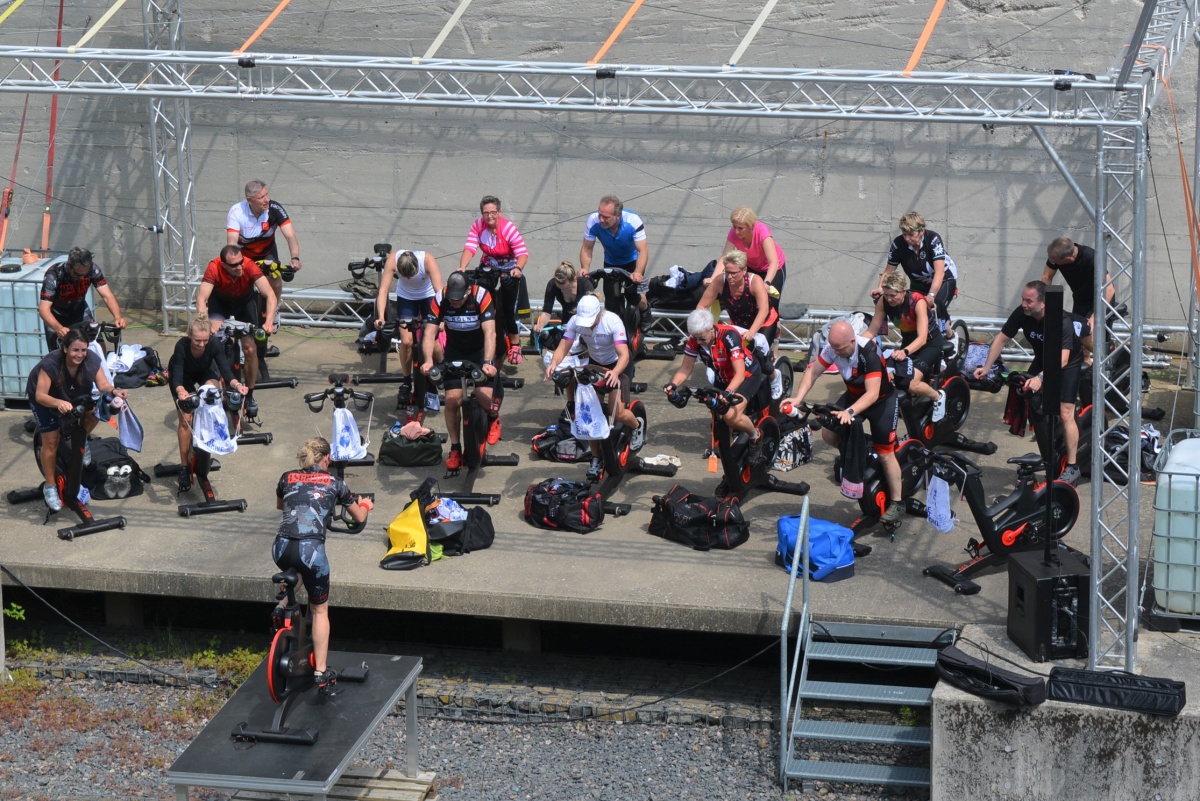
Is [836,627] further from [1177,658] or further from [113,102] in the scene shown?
[113,102]

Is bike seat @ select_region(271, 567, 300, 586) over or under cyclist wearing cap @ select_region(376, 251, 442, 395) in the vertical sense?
under

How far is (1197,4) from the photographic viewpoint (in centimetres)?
980

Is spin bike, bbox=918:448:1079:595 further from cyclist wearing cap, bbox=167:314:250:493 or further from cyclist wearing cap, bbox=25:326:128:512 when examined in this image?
cyclist wearing cap, bbox=25:326:128:512

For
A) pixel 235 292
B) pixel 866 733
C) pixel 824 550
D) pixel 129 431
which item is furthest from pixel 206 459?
pixel 866 733

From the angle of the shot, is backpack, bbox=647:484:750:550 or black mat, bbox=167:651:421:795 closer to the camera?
black mat, bbox=167:651:421:795

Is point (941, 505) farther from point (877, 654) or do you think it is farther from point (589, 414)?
point (589, 414)

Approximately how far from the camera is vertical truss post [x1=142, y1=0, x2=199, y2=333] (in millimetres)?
15148

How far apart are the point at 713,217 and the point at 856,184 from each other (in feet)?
4.51

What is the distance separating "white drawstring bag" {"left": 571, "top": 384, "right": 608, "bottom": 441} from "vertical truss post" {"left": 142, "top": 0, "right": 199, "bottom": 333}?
18.8 ft

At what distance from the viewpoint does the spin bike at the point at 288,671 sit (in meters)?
8.39

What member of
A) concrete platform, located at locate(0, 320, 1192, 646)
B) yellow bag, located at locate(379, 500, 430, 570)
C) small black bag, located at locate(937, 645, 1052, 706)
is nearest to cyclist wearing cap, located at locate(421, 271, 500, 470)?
concrete platform, located at locate(0, 320, 1192, 646)

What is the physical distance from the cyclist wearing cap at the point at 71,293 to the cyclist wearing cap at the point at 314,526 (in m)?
4.06

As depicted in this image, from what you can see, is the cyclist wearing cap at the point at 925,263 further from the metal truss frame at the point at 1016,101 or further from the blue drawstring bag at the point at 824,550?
the blue drawstring bag at the point at 824,550

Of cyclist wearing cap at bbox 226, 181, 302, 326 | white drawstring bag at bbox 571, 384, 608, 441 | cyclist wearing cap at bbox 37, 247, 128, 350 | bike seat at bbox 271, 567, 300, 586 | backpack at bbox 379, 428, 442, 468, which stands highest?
cyclist wearing cap at bbox 226, 181, 302, 326
